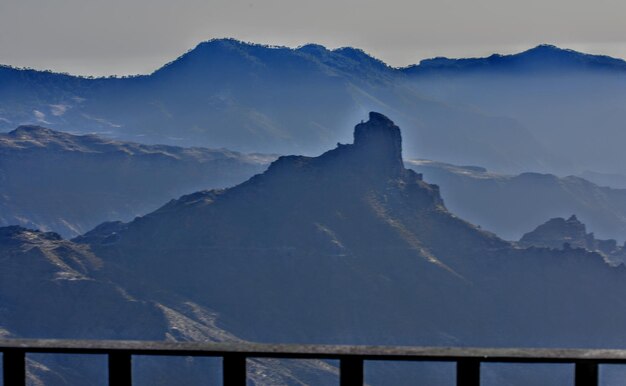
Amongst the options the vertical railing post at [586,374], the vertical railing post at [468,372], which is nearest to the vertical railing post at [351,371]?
the vertical railing post at [468,372]

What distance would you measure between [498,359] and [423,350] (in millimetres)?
606

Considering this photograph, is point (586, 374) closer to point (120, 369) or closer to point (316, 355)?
point (316, 355)

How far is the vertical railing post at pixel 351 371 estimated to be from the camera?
907cm

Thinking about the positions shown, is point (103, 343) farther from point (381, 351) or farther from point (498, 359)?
point (498, 359)

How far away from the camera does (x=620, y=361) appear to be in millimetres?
8789

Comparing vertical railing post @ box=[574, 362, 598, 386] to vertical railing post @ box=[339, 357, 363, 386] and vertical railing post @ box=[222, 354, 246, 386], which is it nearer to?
vertical railing post @ box=[339, 357, 363, 386]

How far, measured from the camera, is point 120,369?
366 inches

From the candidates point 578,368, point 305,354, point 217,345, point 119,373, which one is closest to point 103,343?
point 119,373

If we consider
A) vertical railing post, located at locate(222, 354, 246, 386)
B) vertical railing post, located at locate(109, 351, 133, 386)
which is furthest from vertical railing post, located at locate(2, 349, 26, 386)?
vertical railing post, located at locate(222, 354, 246, 386)

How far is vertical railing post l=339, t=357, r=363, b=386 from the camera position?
357 inches

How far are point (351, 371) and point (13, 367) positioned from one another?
2812 millimetres

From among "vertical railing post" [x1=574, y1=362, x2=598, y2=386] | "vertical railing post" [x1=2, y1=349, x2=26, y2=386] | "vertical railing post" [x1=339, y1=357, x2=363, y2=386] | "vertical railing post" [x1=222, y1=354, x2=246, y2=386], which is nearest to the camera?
"vertical railing post" [x1=574, y1=362, x2=598, y2=386]

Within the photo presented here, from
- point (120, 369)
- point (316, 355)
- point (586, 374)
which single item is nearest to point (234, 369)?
point (316, 355)

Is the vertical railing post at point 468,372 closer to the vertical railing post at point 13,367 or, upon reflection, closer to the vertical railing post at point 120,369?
the vertical railing post at point 120,369
